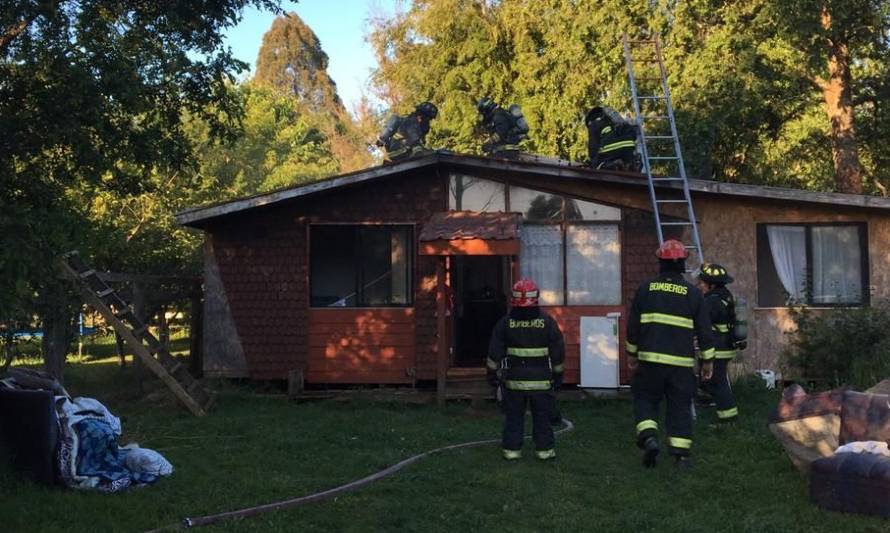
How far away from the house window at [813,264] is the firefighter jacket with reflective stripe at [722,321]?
3288 mm

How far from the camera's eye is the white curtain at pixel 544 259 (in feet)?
39.0

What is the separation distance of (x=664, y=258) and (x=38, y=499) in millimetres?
5588

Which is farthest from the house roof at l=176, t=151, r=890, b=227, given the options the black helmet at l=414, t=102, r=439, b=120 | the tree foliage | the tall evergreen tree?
the tall evergreen tree

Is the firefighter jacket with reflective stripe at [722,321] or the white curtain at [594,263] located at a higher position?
the white curtain at [594,263]

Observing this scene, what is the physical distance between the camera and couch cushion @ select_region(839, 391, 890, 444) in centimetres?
597

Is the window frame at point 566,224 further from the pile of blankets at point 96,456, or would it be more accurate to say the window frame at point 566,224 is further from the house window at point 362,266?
the pile of blankets at point 96,456

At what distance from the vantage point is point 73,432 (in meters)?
6.52

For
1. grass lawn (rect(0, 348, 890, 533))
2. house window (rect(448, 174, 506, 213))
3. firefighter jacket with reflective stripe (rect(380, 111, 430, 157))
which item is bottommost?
grass lawn (rect(0, 348, 890, 533))

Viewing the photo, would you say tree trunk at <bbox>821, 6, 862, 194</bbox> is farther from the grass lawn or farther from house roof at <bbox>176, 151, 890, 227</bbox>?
the grass lawn

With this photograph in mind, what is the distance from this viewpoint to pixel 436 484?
263 inches

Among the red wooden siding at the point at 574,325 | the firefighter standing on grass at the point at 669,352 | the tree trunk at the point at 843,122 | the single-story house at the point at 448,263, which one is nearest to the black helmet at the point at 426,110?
the single-story house at the point at 448,263

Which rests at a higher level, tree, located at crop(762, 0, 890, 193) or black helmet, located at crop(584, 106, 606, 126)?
tree, located at crop(762, 0, 890, 193)

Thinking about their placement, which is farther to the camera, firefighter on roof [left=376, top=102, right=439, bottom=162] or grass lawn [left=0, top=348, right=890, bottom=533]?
firefighter on roof [left=376, top=102, right=439, bottom=162]

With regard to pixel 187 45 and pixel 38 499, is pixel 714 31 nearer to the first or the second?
pixel 187 45
